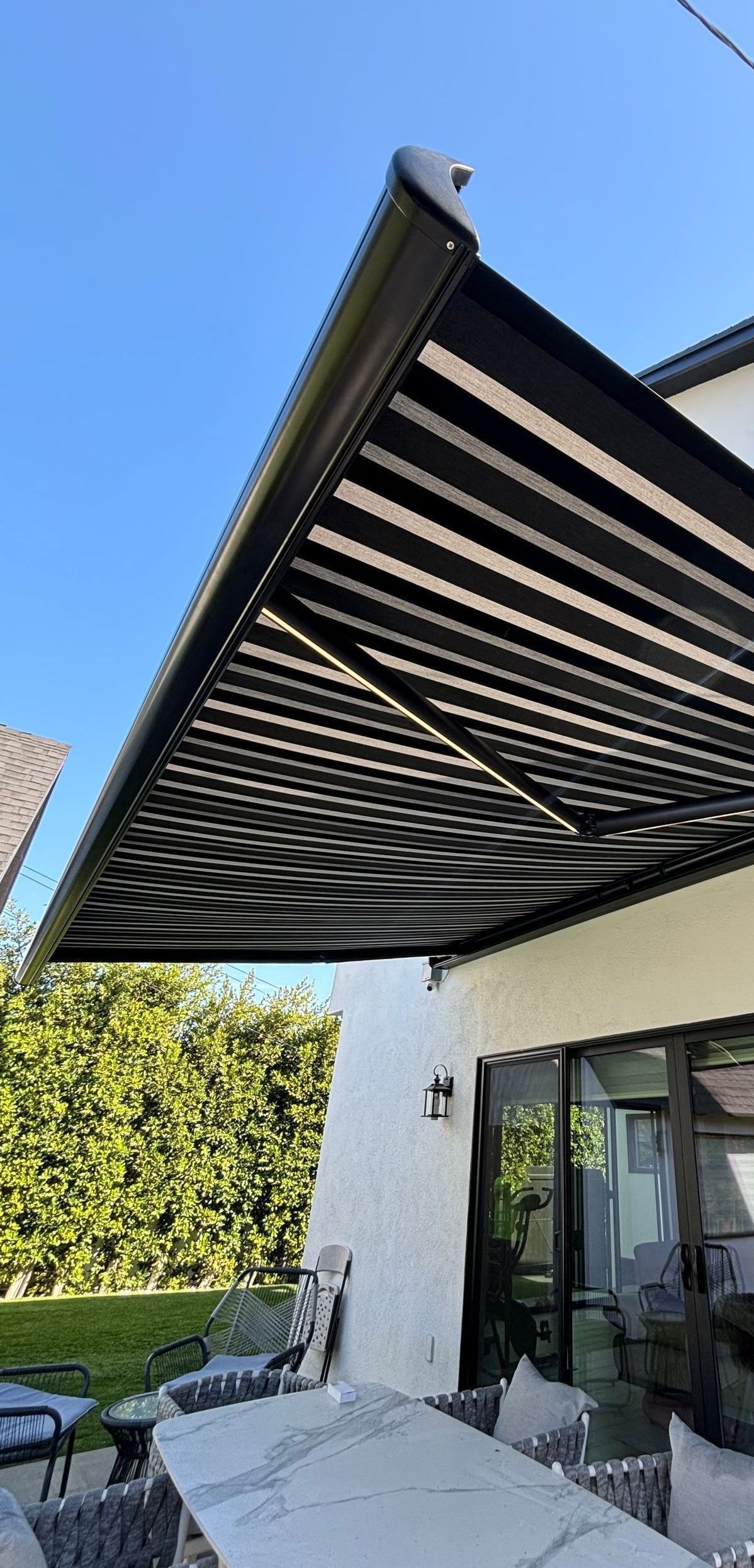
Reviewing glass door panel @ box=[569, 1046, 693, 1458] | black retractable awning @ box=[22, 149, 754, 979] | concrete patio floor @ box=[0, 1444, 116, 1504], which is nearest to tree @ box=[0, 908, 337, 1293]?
concrete patio floor @ box=[0, 1444, 116, 1504]

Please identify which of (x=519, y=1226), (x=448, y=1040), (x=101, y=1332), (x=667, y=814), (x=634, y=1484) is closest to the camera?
(x=634, y=1484)

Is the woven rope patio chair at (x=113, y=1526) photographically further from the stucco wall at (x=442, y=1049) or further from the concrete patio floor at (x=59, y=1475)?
the stucco wall at (x=442, y=1049)

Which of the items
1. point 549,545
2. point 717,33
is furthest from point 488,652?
Answer: point 717,33

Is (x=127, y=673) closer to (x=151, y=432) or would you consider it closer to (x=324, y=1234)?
(x=151, y=432)

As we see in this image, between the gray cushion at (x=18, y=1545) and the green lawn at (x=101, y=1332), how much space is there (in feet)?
A: 19.8

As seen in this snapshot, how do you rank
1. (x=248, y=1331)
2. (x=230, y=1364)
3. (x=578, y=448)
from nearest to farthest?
(x=578, y=448)
(x=230, y=1364)
(x=248, y=1331)

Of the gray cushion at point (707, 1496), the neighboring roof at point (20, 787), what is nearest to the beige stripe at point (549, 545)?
the gray cushion at point (707, 1496)

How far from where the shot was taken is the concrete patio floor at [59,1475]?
577 cm

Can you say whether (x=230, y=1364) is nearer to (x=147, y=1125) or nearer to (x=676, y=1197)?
(x=676, y=1197)

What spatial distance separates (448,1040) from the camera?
7.86m

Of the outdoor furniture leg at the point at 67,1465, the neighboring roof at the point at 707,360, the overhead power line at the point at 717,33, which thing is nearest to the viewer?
the overhead power line at the point at 717,33

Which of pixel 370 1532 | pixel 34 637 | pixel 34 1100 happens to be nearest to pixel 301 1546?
pixel 370 1532

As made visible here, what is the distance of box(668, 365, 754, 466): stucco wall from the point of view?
5.82 m

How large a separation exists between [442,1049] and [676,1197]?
3.29 metres
